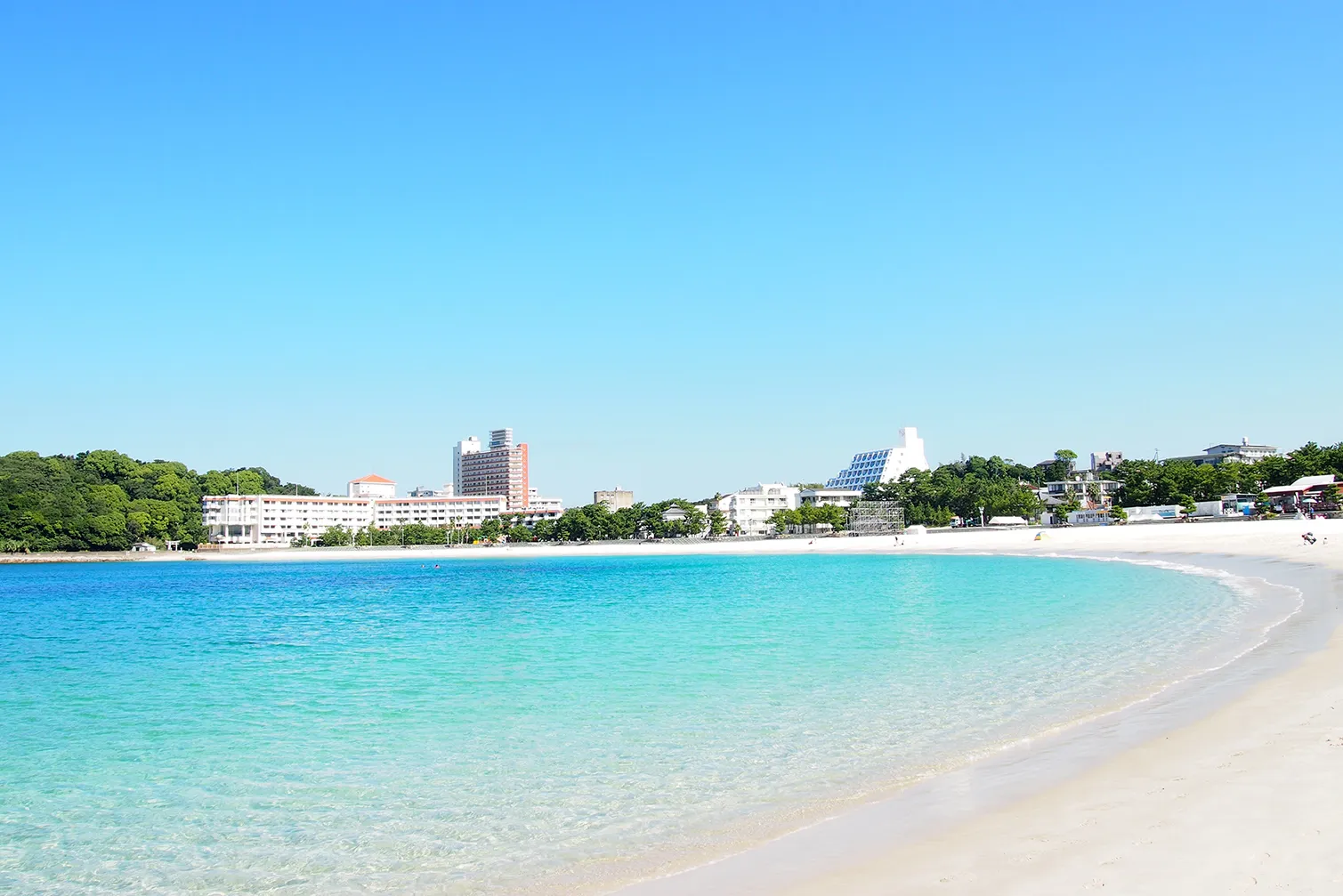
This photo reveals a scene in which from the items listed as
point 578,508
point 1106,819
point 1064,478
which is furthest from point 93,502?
point 1064,478

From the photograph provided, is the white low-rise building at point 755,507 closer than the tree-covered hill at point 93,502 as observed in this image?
No

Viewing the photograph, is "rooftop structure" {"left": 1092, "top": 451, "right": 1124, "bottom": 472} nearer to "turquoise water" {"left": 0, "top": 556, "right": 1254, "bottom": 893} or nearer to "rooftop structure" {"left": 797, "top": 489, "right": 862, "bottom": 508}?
"rooftop structure" {"left": 797, "top": 489, "right": 862, "bottom": 508}

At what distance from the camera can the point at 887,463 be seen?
16638 cm

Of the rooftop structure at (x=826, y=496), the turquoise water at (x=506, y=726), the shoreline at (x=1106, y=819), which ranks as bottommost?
the turquoise water at (x=506, y=726)

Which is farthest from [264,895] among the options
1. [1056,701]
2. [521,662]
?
[521,662]

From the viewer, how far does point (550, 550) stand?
103812 mm

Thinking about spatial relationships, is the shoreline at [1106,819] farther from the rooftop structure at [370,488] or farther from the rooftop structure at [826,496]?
the rooftop structure at [370,488]

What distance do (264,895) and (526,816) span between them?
208cm

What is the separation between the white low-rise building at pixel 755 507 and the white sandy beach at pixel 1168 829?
397 feet

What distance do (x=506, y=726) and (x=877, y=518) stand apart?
103 m

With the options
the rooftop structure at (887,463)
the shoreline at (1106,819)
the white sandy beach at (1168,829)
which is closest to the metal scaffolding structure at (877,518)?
the rooftop structure at (887,463)

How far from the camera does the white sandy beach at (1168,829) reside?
4.79m

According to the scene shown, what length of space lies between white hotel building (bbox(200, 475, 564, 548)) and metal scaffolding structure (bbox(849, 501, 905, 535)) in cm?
5542

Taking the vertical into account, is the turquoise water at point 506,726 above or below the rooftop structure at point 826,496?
below
